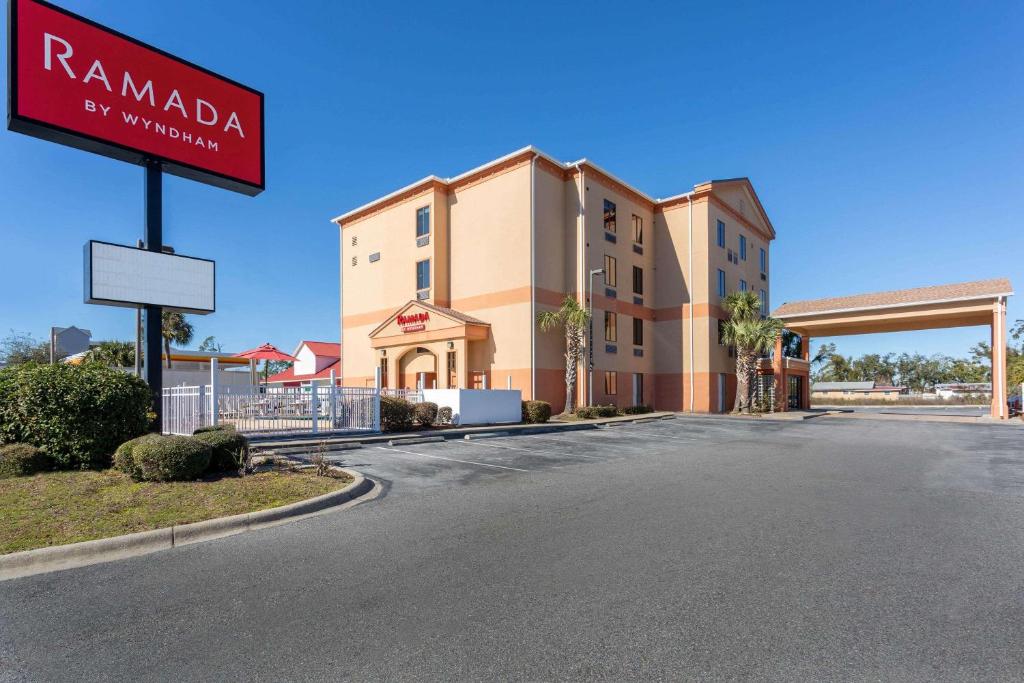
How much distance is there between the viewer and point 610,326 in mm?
32000

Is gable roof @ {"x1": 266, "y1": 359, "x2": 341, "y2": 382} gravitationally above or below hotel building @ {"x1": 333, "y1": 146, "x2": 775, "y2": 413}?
below

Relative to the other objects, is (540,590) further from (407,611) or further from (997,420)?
(997,420)

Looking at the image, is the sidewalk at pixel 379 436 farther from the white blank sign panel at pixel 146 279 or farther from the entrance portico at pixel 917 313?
the entrance portico at pixel 917 313

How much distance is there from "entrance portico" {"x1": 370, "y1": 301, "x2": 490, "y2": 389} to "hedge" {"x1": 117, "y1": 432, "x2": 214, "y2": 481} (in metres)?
19.8

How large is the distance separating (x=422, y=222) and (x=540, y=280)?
362 inches

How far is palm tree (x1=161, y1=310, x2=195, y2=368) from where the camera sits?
4100 cm

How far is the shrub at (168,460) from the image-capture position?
8609 mm

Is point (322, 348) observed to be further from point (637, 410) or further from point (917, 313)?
point (917, 313)

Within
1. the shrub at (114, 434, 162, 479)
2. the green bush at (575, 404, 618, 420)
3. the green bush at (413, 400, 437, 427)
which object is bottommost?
the green bush at (575, 404, 618, 420)

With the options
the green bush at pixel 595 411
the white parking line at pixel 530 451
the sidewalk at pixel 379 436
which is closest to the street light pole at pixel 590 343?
the green bush at pixel 595 411

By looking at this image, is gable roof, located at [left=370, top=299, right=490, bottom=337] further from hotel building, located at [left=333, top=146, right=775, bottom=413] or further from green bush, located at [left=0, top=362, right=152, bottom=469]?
green bush, located at [left=0, top=362, right=152, bottom=469]

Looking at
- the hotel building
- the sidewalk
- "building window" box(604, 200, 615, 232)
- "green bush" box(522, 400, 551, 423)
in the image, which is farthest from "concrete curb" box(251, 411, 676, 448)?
"building window" box(604, 200, 615, 232)

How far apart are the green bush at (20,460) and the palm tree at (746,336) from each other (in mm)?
32285

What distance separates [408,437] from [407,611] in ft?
42.1
